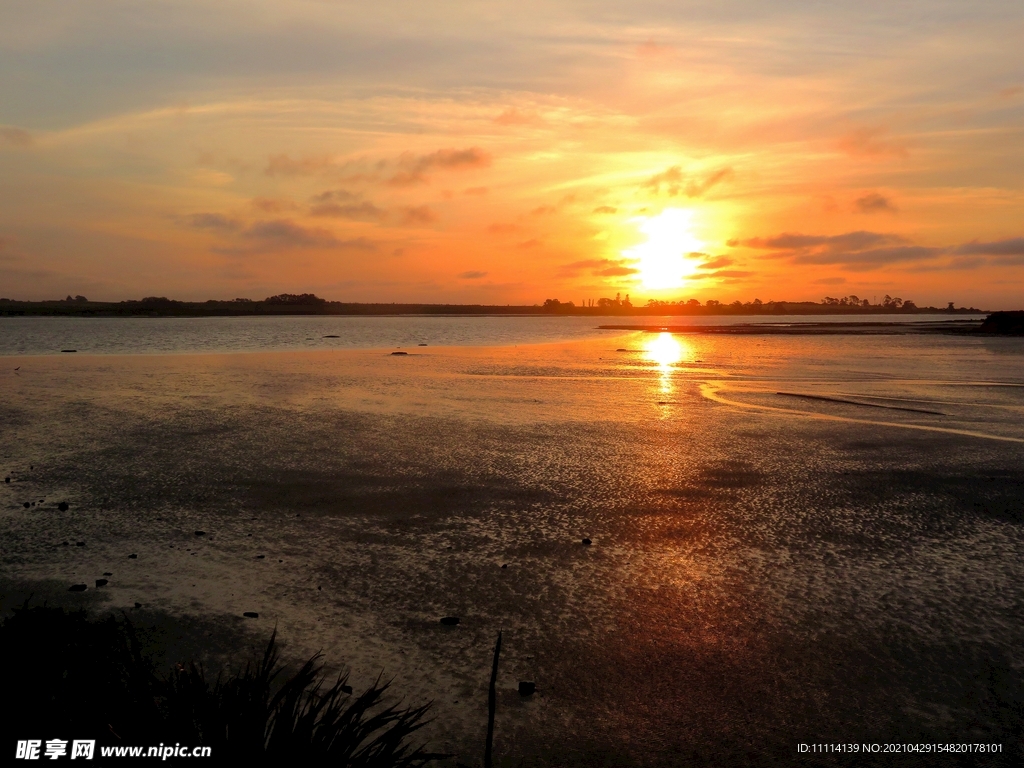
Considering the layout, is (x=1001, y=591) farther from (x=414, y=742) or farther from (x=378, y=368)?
(x=378, y=368)

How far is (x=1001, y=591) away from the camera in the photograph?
7762 mm

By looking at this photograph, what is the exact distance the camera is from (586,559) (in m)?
8.70

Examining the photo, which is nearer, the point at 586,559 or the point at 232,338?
the point at 586,559

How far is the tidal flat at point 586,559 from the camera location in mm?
5621

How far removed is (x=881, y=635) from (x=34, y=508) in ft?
36.1

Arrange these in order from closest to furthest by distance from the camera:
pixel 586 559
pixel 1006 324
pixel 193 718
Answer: pixel 193 718
pixel 586 559
pixel 1006 324

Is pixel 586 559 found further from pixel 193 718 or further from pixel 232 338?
pixel 232 338

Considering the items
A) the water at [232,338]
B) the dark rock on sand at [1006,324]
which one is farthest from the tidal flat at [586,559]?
the dark rock on sand at [1006,324]

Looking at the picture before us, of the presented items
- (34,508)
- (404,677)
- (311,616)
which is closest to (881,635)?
(404,677)

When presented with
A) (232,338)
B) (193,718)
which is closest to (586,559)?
(193,718)

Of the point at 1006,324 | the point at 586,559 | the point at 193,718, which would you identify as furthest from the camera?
the point at 1006,324

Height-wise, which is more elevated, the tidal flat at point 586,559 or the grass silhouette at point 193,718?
the grass silhouette at point 193,718

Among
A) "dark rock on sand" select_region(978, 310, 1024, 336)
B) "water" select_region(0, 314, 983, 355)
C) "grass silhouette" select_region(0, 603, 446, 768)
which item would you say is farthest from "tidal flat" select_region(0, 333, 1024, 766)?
"dark rock on sand" select_region(978, 310, 1024, 336)

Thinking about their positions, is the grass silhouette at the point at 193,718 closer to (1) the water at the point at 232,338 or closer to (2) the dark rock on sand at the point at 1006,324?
(1) the water at the point at 232,338
